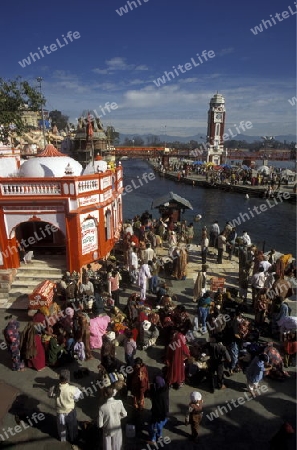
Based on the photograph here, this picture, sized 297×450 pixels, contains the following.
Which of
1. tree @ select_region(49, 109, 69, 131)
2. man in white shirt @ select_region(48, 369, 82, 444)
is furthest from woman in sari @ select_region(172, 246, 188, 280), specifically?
tree @ select_region(49, 109, 69, 131)

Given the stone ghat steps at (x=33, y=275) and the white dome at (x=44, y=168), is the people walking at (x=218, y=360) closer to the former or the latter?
the stone ghat steps at (x=33, y=275)

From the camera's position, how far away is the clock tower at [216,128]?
74000mm

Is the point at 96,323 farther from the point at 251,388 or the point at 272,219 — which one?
the point at 272,219

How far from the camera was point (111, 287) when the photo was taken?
10516 mm

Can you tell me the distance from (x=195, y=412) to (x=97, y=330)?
3.60m

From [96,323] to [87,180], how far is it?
5.62m

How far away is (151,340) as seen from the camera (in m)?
8.55

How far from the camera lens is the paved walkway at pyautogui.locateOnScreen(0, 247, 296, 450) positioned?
5949mm

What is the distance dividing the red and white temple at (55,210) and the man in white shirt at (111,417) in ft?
23.5

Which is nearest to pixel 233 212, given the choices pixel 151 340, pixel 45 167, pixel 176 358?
pixel 45 167

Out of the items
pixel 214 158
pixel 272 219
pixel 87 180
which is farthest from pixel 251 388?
pixel 214 158

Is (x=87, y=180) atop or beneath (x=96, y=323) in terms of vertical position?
atop

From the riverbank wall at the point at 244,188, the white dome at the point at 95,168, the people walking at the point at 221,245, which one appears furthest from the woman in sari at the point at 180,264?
the riverbank wall at the point at 244,188

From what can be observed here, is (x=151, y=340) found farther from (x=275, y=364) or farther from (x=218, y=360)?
(x=275, y=364)
